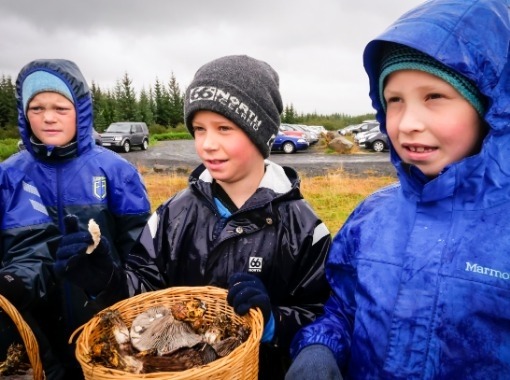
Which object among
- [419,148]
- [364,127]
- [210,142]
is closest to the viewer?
[419,148]

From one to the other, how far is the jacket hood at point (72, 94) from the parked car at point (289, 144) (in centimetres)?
2201

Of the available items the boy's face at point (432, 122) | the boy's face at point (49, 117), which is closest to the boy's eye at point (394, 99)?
the boy's face at point (432, 122)

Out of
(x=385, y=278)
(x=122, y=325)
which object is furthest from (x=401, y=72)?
(x=122, y=325)

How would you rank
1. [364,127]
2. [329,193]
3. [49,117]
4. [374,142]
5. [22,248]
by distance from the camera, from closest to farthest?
[22,248] < [49,117] < [329,193] < [374,142] < [364,127]

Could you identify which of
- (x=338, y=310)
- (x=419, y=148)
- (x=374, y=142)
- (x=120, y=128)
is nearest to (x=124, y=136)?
(x=120, y=128)

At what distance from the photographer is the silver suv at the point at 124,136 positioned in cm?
2525

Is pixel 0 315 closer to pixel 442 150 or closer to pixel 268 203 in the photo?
pixel 268 203

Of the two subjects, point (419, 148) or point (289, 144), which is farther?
point (289, 144)

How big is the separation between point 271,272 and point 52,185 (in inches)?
69.1

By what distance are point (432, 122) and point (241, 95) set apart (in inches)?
36.9

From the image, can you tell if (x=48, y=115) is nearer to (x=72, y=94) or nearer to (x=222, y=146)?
(x=72, y=94)

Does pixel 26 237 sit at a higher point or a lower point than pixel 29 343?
higher

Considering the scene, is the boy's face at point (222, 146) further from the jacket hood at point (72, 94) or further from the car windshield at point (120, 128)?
the car windshield at point (120, 128)

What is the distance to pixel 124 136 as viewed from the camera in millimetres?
25953
